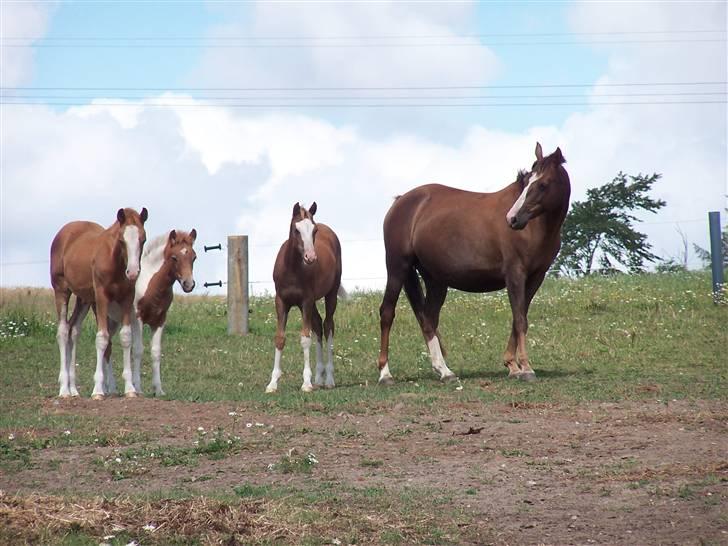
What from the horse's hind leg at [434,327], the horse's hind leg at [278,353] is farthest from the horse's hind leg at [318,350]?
the horse's hind leg at [434,327]

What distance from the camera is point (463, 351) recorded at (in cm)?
1744

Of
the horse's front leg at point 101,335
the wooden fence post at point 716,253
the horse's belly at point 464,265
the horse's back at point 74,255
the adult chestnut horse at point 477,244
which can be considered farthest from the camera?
the wooden fence post at point 716,253

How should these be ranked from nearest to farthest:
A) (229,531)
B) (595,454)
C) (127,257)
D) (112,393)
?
(229,531) → (595,454) → (127,257) → (112,393)

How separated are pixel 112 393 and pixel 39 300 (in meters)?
9.99

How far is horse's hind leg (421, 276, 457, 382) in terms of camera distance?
14.3 metres

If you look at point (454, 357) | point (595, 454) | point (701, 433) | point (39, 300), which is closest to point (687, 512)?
point (595, 454)

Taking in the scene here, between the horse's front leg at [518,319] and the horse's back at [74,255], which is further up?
the horse's back at [74,255]

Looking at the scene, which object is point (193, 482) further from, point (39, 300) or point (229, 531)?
point (39, 300)

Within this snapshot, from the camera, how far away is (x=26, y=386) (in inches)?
590

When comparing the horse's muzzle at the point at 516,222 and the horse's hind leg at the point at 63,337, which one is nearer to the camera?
the horse's hind leg at the point at 63,337

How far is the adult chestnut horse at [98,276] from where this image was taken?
12.6m

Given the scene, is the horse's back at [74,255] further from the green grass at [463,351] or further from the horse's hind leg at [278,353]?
the horse's hind leg at [278,353]

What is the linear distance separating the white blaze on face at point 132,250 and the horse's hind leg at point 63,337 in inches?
57.6

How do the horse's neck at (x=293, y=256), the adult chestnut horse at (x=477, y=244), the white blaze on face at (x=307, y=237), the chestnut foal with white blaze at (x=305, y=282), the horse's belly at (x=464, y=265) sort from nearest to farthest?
the white blaze on face at (x=307, y=237)
the chestnut foal with white blaze at (x=305, y=282)
the horse's neck at (x=293, y=256)
the adult chestnut horse at (x=477, y=244)
the horse's belly at (x=464, y=265)
